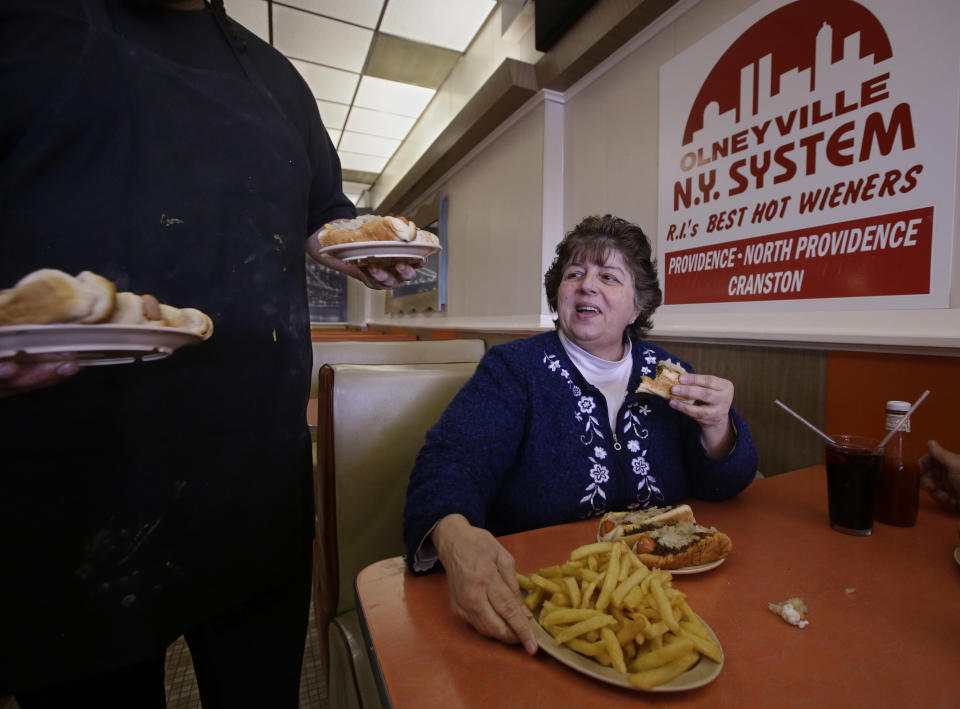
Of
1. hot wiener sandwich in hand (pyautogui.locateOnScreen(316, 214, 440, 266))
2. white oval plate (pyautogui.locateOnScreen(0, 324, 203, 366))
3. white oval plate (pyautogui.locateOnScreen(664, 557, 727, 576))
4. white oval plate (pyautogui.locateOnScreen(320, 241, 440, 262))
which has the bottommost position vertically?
white oval plate (pyautogui.locateOnScreen(664, 557, 727, 576))

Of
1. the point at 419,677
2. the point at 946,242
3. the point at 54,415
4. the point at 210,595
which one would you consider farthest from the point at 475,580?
the point at 946,242

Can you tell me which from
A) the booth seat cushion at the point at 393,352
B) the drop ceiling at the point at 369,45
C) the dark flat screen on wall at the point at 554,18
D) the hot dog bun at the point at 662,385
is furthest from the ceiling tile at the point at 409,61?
the hot dog bun at the point at 662,385

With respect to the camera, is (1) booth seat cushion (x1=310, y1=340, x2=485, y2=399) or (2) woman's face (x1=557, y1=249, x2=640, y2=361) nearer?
(2) woman's face (x1=557, y1=249, x2=640, y2=361)

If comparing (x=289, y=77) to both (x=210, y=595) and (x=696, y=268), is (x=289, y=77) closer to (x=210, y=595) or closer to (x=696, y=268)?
(x=210, y=595)

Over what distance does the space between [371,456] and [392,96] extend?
5.12 metres

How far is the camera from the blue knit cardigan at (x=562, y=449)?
110cm

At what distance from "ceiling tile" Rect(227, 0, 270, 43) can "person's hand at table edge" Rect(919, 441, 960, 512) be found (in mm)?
4669

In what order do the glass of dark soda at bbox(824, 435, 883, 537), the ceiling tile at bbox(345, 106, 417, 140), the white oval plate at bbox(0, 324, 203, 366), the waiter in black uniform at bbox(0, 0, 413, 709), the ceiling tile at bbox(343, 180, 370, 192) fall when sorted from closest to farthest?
the white oval plate at bbox(0, 324, 203, 366) < the waiter in black uniform at bbox(0, 0, 413, 709) < the glass of dark soda at bbox(824, 435, 883, 537) < the ceiling tile at bbox(345, 106, 417, 140) < the ceiling tile at bbox(343, 180, 370, 192)

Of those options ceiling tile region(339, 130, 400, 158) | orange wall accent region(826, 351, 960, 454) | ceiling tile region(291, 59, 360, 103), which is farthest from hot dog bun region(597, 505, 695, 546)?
ceiling tile region(339, 130, 400, 158)

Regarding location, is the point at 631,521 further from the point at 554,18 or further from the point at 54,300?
the point at 554,18

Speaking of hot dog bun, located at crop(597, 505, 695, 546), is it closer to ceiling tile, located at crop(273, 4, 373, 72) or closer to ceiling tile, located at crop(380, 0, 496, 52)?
ceiling tile, located at crop(380, 0, 496, 52)

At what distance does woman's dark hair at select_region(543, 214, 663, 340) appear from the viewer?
4.83 feet

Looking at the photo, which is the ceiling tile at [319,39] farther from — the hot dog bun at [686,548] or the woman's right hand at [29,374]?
the hot dog bun at [686,548]

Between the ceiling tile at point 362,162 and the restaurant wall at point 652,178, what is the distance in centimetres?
452
